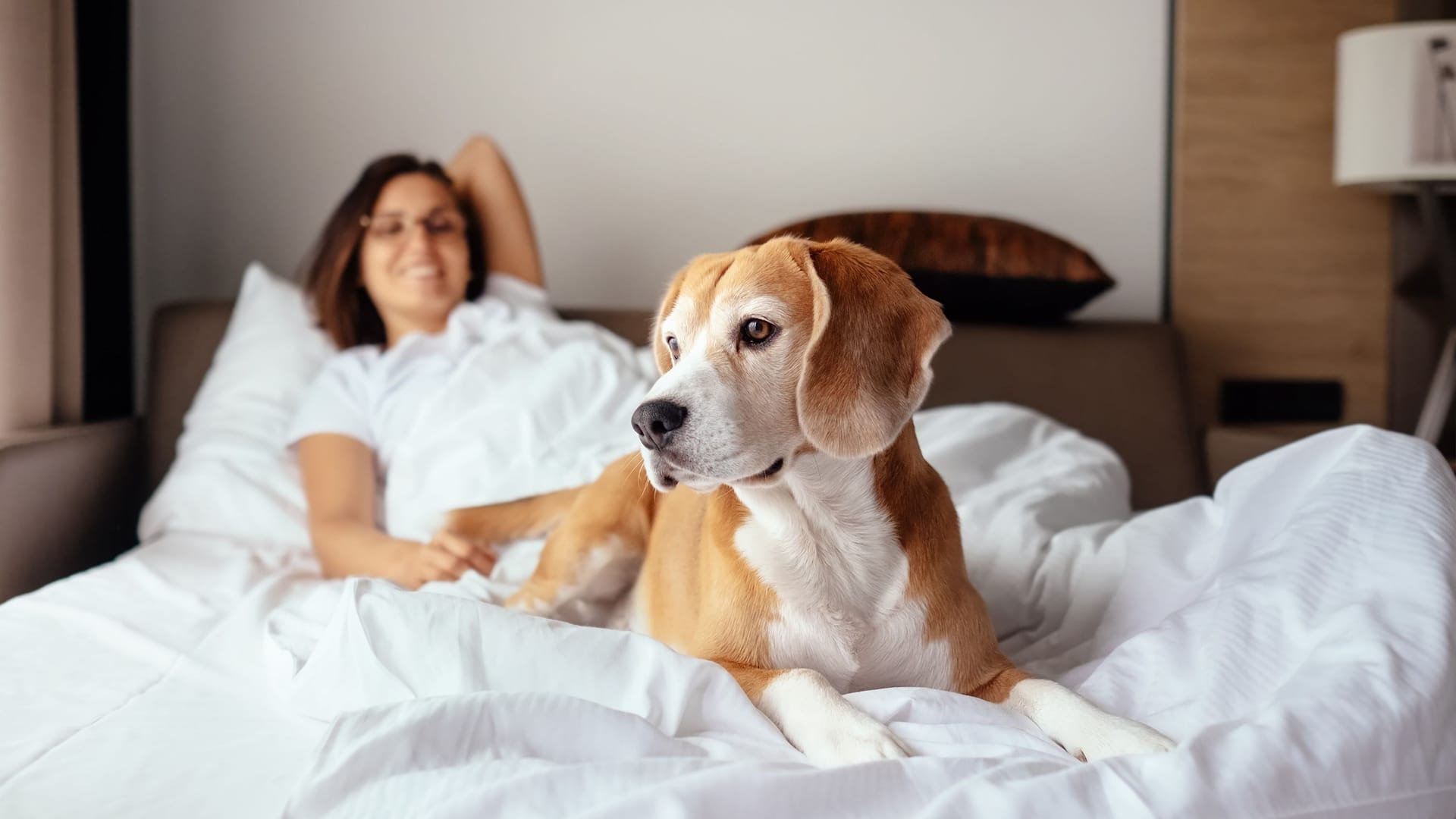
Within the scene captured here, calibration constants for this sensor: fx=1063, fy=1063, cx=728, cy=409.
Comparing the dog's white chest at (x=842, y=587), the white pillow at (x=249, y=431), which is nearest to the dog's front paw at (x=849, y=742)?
the dog's white chest at (x=842, y=587)

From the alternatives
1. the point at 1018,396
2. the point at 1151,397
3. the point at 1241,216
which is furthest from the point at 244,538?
the point at 1241,216

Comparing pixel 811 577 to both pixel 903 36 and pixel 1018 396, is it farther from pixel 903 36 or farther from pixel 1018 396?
pixel 903 36

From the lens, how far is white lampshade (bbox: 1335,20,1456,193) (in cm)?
253

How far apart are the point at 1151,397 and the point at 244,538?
6.49 ft

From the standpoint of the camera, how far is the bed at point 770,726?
32.1 inches

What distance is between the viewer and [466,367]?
2125mm

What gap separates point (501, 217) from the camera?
8.20 feet

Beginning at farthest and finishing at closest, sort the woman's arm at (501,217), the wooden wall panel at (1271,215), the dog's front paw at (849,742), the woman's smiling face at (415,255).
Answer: the wooden wall panel at (1271,215) → the woman's arm at (501,217) → the woman's smiling face at (415,255) → the dog's front paw at (849,742)

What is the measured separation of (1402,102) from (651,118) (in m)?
Result: 1.86

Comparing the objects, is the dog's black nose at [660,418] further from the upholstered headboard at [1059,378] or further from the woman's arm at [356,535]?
the upholstered headboard at [1059,378]

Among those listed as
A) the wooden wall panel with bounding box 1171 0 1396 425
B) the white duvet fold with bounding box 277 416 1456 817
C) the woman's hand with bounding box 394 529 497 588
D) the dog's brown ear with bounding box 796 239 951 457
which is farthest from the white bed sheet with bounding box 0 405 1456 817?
the wooden wall panel with bounding box 1171 0 1396 425

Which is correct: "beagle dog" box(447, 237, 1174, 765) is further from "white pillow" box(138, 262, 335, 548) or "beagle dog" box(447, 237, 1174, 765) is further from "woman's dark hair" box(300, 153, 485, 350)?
"woman's dark hair" box(300, 153, 485, 350)

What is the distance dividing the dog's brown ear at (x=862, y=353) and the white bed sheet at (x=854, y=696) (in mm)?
261

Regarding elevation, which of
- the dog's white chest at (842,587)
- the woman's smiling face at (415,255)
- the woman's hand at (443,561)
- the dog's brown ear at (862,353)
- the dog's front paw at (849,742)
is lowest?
the woman's hand at (443,561)
